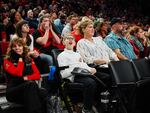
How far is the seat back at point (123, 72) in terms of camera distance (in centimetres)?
488

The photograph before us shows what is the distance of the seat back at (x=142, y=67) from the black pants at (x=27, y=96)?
4.49 feet

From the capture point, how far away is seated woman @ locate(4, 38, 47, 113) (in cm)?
472

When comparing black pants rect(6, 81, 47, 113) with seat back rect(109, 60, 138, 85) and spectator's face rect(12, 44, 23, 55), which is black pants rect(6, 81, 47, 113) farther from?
seat back rect(109, 60, 138, 85)

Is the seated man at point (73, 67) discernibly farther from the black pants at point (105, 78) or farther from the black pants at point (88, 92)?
the black pants at point (105, 78)

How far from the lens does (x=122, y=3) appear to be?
21703mm

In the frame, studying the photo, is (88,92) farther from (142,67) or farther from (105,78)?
(142,67)

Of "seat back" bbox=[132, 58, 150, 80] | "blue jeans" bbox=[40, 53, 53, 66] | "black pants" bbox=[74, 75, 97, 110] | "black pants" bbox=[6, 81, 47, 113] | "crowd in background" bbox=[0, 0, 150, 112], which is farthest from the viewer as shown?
"blue jeans" bbox=[40, 53, 53, 66]

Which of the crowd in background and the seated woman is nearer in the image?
the seated woman

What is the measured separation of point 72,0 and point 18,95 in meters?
13.9

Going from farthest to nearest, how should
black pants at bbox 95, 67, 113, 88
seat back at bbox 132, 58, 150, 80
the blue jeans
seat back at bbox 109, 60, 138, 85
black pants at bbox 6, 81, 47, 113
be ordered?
the blue jeans < black pants at bbox 95, 67, 113, 88 < seat back at bbox 132, 58, 150, 80 < seat back at bbox 109, 60, 138, 85 < black pants at bbox 6, 81, 47, 113

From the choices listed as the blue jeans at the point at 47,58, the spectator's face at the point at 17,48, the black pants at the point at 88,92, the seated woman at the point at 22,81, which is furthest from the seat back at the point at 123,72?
the blue jeans at the point at 47,58

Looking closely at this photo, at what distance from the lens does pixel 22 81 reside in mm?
4848

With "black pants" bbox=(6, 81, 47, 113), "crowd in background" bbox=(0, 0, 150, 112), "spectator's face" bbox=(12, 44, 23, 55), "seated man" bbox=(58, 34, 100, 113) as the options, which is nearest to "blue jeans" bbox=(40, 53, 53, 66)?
"crowd in background" bbox=(0, 0, 150, 112)

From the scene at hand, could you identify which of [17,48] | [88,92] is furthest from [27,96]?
[88,92]
